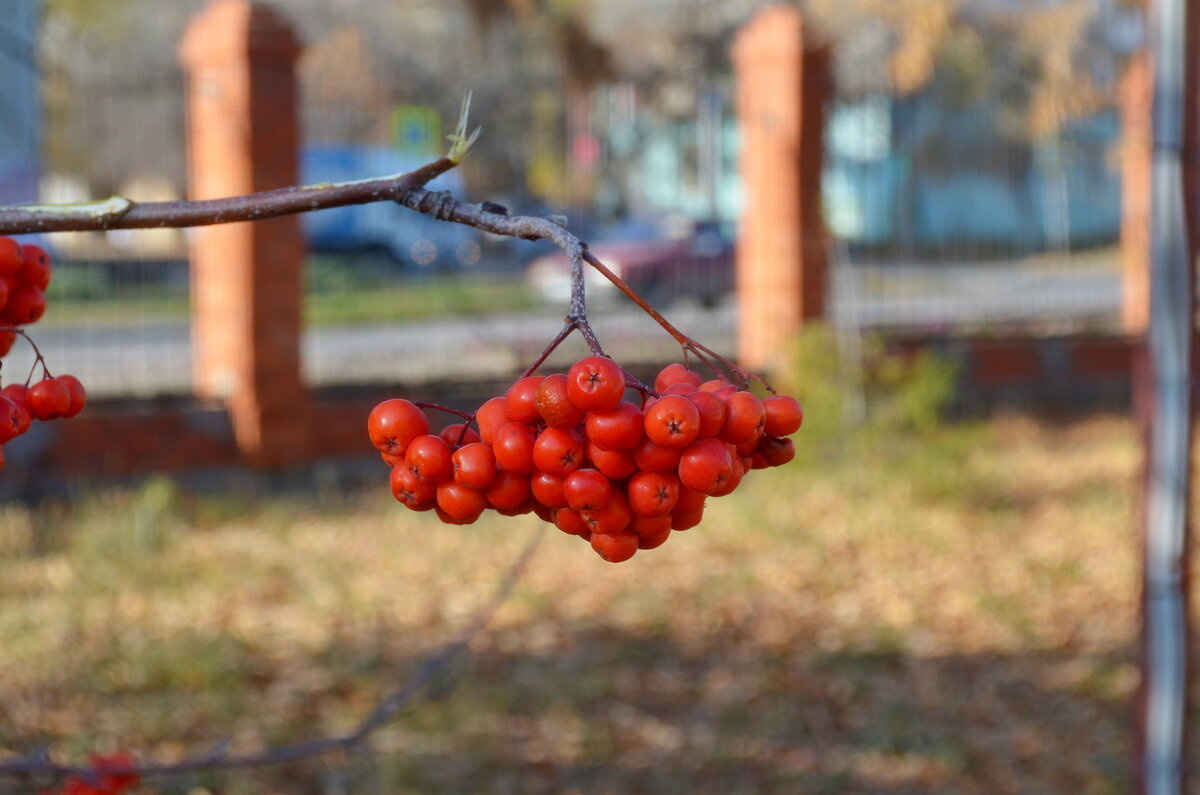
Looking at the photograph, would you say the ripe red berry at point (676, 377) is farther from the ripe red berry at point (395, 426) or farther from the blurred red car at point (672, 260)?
the blurred red car at point (672, 260)

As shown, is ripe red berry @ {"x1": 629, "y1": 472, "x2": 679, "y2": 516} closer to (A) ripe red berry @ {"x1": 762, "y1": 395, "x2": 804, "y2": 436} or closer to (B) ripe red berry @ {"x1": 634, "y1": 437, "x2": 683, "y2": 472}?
(B) ripe red berry @ {"x1": 634, "y1": 437, "x2": 683, "y2": 472}

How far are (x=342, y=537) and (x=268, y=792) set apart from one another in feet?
8.76

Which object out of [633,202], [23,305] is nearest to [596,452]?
[23,305]

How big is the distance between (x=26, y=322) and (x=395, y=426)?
48cm

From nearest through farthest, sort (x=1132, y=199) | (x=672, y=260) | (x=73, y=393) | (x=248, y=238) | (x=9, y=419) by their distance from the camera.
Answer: (x=9, y=419) → (x=73, y=393) → (x=248, y=238) → (x=672, y=260) → (x=1132, y=199)

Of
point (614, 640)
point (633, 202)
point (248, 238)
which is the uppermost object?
point (633, 202)

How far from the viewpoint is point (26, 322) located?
1.32 m

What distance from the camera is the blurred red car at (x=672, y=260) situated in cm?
912

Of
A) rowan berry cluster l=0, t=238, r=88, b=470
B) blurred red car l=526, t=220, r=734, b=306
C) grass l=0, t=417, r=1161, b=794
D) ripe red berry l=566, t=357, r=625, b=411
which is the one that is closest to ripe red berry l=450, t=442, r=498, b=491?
ripe red berry l=566, t=357, r=625, b=411

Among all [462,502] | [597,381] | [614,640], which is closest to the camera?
[597,381]

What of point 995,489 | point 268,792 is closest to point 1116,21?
point 995,489

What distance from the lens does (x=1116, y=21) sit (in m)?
11.9

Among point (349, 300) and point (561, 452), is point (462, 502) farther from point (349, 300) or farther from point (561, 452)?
point (349, 300)

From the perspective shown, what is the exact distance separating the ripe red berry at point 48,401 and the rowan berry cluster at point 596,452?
361 millimetres
